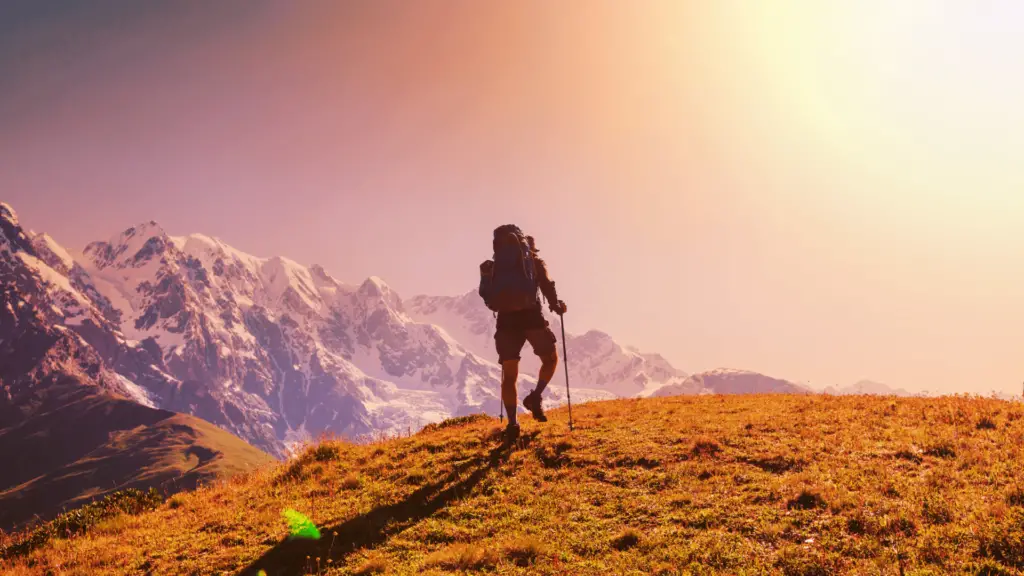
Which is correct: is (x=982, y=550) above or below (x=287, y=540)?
above

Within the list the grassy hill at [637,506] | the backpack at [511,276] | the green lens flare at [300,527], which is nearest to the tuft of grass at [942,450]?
the grassy hill at [637,506]

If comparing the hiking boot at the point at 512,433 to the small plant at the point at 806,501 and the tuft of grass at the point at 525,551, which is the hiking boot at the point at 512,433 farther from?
the small plant at the point at 806,501

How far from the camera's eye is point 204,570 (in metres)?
6.93

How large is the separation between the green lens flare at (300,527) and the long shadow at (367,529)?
9cm

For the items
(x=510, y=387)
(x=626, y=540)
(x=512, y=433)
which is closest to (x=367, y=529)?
(x=626, y=540)

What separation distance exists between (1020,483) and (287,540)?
9977 millimetres

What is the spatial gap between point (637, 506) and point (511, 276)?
6363mm

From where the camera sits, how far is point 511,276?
12.4 metres

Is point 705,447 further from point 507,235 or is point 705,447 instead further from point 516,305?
point 507,235

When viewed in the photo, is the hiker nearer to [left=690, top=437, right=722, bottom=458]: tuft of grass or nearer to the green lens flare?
[left=690, top=437, right=722, bottom=458]: tuft of grass

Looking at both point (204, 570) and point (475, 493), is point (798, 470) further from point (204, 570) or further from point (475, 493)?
point (204, 570)

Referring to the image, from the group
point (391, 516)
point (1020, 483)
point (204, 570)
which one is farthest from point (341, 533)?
point (1020, 483)

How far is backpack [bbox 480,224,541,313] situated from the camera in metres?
12.2

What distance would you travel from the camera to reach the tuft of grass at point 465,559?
20.1 feet
